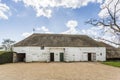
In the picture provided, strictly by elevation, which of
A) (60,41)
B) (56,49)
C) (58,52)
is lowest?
(58,52)

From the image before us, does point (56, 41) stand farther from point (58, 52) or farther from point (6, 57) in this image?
point (6, 57)

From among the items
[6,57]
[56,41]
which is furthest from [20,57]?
[56,41]

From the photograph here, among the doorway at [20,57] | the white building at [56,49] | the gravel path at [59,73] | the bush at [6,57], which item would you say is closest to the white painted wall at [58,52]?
the white building at [56,49]

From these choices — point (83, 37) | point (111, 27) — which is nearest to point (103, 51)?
point (83, 37)

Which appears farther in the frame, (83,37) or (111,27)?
(83,37)

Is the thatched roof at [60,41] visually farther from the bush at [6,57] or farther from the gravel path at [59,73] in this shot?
the gravel path at [59,73]

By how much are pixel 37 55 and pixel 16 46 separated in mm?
4432

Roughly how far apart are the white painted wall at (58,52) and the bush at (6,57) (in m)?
3.30

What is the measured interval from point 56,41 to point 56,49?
1877 mm

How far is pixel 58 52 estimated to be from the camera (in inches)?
1756

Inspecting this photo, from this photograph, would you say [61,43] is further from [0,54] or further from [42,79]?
[42,79]

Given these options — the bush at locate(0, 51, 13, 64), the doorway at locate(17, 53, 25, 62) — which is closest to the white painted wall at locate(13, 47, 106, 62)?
the doorway at locate(17, 53, 25, 62)

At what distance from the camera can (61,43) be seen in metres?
45.0

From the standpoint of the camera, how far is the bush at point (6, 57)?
125 feet
